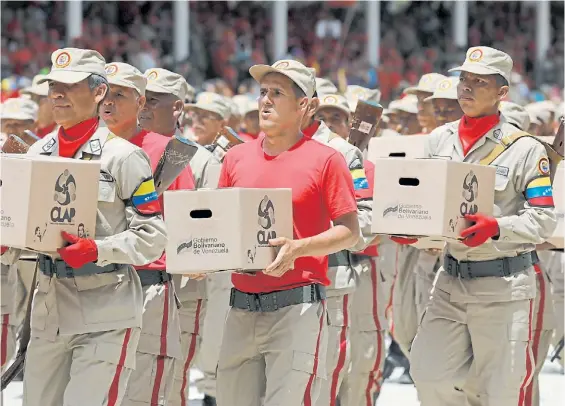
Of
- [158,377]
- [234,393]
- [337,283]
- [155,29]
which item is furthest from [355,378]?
[155,29]

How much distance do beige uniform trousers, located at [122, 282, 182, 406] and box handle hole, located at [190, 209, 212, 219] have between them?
147cm

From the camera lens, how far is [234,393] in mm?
7266

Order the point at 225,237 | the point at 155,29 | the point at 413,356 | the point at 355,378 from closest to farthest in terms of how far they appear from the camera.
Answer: the point at 225,237, the point at 413,356, the point at 355,378, the point at 155,29

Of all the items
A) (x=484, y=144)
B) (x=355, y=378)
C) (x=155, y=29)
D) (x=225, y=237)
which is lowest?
(x=355, y=378)

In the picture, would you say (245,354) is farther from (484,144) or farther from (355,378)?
(355,378)

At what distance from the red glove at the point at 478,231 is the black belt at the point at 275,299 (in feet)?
3.03

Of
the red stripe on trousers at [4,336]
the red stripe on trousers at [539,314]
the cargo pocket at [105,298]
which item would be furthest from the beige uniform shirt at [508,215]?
the red stripe on trousers at [4,336]

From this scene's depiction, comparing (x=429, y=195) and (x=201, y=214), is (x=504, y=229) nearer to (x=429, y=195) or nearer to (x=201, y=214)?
(x=429, y=195)

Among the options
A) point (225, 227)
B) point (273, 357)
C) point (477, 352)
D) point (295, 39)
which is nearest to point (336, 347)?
point (477, 352)

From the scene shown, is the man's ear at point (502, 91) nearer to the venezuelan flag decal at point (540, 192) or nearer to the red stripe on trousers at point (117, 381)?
the venezuelan flag decal at point (540, 192)

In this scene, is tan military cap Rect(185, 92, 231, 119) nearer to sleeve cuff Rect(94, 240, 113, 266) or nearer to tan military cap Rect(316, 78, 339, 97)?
tan military cap Rect(316, 78, 339, 97)

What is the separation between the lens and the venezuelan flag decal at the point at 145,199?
23.7 ft

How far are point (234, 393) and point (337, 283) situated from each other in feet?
6.54

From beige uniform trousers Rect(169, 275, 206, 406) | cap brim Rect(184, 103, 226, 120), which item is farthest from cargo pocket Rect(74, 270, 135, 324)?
cap brim Rect(184, 103, 226, 120)
